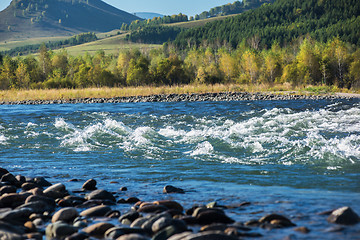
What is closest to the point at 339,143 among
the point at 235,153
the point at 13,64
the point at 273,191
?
the point at 235,153

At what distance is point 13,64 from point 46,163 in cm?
8518

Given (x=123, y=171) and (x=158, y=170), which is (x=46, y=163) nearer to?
(x=123, y=171)

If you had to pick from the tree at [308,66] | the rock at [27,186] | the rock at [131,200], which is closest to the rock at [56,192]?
the rock at [27,186]

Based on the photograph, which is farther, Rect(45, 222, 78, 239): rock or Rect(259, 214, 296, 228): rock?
Rect(259, 214, 296, 228): rock

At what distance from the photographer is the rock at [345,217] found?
542 centimetres

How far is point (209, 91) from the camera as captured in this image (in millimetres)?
57219

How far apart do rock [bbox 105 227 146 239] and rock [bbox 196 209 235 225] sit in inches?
36.9

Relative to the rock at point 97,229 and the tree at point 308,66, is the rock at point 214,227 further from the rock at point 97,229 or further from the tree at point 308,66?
the tree at point 308,66

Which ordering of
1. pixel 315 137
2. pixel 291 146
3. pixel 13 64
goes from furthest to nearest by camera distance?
pixel 13 64 < pixel 315 137 < pixel 291 146

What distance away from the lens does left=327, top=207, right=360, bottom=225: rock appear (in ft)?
17.8

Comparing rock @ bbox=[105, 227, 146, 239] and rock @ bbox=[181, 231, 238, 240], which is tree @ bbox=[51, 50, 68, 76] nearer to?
rock @ bbox=[105, 227, 146, 239]

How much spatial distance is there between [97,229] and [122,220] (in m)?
0.60

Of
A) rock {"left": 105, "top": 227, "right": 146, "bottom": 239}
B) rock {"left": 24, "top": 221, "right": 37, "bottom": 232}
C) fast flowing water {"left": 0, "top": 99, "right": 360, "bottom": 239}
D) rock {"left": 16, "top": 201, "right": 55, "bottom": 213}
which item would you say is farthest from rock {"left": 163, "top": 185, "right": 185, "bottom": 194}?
rock {"left": 24, "top": 221, "right": 37, "bottom": 232}

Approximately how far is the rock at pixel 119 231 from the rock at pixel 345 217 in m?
2.81
